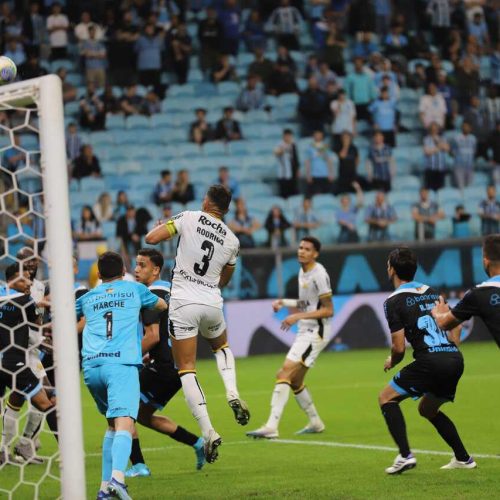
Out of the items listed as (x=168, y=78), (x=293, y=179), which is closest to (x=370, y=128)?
(x=293, y=179)

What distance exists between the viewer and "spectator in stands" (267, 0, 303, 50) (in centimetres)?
2681

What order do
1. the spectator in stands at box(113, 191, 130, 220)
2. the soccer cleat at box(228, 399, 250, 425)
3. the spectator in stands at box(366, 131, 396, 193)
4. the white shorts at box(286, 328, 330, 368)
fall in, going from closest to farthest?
1. the soccer cleat at box(228, 399, 250, 425)
2. the white shorts at box(286, 328, 330, 368)
3. the spectator in stands at box(113, 191, 130, 220)
4. the spectator in stands at box(366, 131, 396, 193)

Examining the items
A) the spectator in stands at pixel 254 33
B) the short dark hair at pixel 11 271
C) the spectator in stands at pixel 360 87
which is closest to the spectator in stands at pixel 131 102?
the spectator in stands at pixel 254 33

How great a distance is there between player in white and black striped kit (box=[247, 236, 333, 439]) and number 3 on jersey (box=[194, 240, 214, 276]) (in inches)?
104

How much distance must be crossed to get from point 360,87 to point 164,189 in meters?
5.62

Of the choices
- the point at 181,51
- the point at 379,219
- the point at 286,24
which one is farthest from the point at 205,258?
the point at 286,24

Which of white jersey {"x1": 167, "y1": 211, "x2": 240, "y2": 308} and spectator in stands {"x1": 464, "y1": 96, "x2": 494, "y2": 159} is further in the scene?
spectator in stands {"x1": 464, "y1": 96, "x2": 494, "y2": 159}

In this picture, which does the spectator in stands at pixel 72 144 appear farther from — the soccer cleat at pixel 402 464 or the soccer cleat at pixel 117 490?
the soccer cleat at pixel 117 490

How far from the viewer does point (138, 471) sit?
905 cm

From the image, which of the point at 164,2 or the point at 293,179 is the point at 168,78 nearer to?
the point at 164,2

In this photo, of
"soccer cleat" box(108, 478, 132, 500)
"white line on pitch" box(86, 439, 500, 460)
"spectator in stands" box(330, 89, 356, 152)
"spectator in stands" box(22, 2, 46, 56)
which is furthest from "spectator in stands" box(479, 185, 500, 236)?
"soccer cleat" box(108, 478, 132, 500)

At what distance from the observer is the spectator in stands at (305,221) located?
22.1 meters

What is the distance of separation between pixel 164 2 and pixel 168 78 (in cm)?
183

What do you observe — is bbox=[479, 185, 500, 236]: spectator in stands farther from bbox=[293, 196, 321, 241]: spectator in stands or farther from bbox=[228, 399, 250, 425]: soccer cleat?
bbox=[228, 399, 250, 425]: soccer cleat
